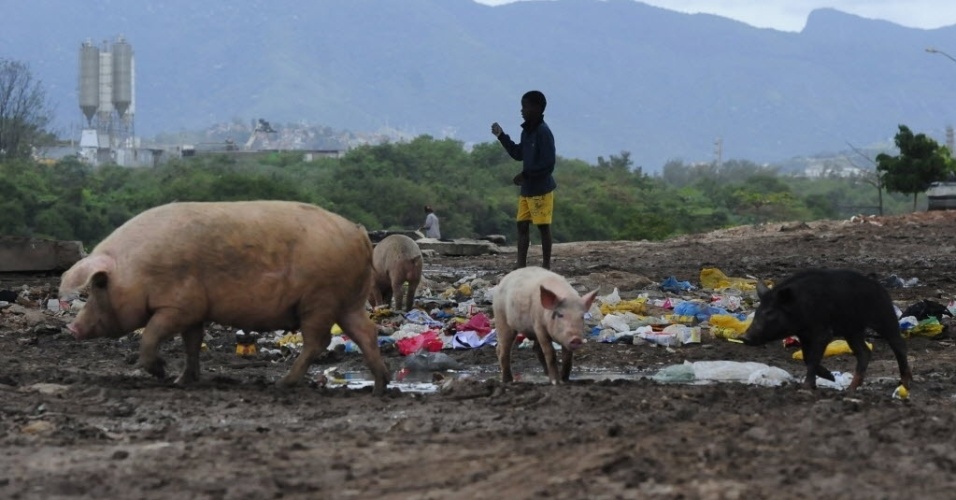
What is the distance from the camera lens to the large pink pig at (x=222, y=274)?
9.43 metres

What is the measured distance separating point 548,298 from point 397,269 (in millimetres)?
6248

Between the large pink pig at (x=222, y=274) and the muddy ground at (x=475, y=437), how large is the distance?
1.20 feet

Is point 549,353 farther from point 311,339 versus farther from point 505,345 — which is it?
point 311,339

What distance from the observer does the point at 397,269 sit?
52.9 feet

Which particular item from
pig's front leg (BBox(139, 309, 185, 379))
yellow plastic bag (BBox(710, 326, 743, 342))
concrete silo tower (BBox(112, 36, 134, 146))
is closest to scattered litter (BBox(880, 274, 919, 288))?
yellow plastic bag (BBox(710, 326, 743, 342))

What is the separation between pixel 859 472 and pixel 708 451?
2.06 ft

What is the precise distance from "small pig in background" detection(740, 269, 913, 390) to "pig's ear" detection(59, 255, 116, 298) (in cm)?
386

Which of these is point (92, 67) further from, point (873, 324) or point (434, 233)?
point (873, 324)

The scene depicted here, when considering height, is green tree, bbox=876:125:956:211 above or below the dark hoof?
above

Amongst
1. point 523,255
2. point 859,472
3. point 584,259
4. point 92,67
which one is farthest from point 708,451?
point 92,67

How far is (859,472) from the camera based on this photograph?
6.38 meters

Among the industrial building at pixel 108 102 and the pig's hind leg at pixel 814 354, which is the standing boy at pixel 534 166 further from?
the industrial building at pixel 108 102

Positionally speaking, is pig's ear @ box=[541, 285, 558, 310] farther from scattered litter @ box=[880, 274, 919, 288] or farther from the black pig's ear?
scattered litter @ box=[880, 274, 919, 288]

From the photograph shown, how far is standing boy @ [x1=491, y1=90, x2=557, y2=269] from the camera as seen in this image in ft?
50.0
